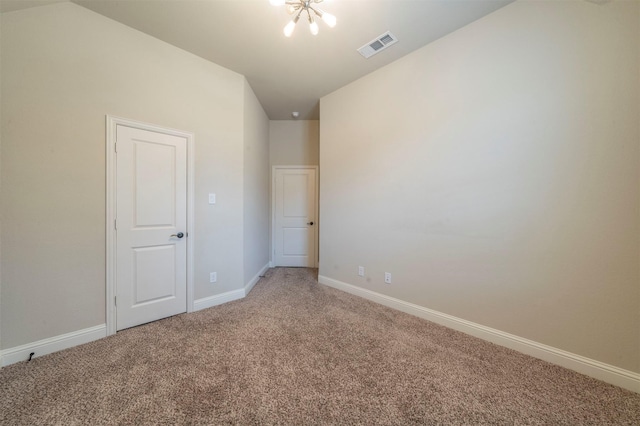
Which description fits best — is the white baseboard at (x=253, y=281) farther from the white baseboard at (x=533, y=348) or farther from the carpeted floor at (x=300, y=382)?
the white baseboard at (x=533, y=348)

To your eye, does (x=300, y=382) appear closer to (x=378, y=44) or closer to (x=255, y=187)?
(x=255, y=187)

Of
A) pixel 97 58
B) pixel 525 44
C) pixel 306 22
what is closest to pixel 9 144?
pixel 97 58

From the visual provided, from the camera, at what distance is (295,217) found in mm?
4316

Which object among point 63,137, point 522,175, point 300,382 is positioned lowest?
point 300,382

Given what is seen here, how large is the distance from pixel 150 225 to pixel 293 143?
2.84m

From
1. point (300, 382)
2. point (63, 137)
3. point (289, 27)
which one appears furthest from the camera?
point (63, 137)

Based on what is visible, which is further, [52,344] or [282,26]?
[282,26]

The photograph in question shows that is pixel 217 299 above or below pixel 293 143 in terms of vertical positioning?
below

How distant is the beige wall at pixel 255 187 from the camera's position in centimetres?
299

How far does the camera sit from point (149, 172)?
86.3 inches

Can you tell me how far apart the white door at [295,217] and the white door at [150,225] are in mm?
2016

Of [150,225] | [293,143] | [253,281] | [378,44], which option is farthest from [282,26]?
[253,281]

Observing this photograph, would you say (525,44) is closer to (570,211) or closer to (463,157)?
(463,157)

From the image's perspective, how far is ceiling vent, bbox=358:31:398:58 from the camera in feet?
7.11
